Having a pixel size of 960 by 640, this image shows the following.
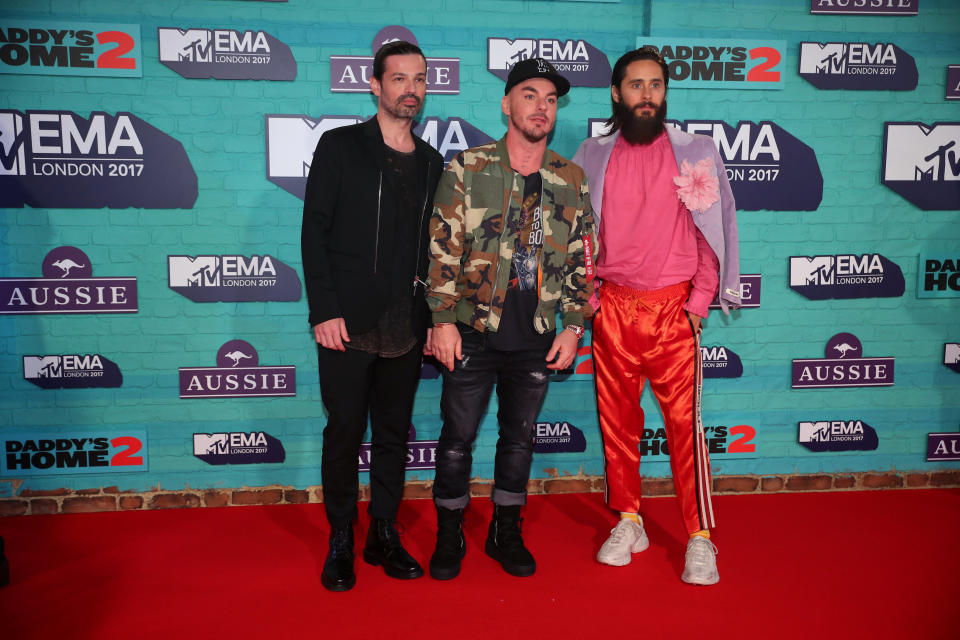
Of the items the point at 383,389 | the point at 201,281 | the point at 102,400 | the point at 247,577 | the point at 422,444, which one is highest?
the point at 201,281

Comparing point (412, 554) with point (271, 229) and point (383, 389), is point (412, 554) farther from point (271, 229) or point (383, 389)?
point (271, 229)

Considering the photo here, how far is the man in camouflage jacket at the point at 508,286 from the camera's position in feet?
8.80

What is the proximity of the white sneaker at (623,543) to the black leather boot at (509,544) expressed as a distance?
0.32m

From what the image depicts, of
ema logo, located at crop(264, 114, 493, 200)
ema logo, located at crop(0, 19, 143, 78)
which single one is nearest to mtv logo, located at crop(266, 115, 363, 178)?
ema logo, located at crop(264, 114, 493, 200)

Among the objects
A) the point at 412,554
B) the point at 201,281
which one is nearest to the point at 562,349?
the point at 412,554

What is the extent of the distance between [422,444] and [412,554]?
714 millimetres

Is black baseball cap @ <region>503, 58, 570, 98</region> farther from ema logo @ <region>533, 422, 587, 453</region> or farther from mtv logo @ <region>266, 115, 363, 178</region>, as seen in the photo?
ema logo @ <region>533, 422, 587, 453</region>

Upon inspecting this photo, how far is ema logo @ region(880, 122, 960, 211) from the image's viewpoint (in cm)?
365

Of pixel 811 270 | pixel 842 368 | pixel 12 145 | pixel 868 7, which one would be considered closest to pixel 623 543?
pixel 842 368

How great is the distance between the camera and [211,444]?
138 inches

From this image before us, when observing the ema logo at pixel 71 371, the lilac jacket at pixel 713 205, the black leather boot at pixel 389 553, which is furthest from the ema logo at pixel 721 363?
the ema logo at pixel 71 371

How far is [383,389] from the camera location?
2.83 meters

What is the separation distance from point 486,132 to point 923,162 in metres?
2.36

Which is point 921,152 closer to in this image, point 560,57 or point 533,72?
point 560,57
